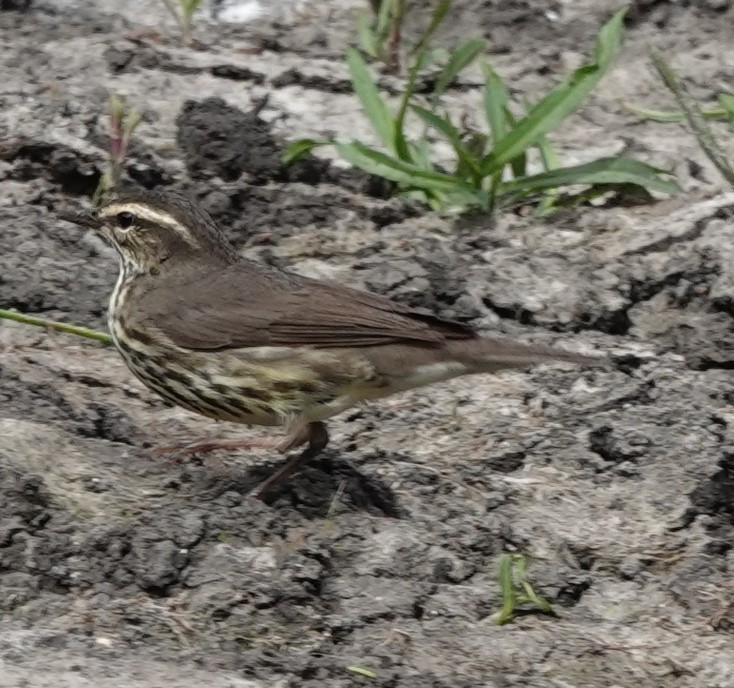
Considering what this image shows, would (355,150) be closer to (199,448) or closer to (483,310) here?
(483,310)

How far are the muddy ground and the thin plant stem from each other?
0.31 feet

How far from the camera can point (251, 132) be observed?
8.62 meters

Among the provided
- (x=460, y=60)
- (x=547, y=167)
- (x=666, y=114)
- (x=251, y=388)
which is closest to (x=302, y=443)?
(x=251, y=388)

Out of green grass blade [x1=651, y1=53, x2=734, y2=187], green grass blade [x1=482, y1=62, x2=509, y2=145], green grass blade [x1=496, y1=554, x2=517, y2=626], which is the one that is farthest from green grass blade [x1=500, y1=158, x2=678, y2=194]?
green grass blade [x1=496, y1=554, x2=517, y2=626]

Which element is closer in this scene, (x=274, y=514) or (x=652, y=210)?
(x=274, y=514)

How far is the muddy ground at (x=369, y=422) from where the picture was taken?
211 inches

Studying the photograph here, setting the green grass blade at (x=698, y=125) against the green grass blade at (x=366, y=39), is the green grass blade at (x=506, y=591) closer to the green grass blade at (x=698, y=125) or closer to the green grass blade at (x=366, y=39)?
the green grass blade at (x=698, y=125)

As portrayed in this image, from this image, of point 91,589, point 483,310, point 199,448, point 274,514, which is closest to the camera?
point 91,589

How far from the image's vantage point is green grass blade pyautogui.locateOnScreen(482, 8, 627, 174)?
816cm

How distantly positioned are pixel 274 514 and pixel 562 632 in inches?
42.5

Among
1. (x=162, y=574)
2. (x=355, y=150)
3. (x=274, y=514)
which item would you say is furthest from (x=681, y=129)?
(x=162, y=574)

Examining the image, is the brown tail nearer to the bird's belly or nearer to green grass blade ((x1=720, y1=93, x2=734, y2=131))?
the bird's belly

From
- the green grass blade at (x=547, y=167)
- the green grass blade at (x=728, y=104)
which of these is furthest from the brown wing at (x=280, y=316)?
the green grass blade at (x=728, y=104)

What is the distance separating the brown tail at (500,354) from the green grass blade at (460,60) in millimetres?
2537
